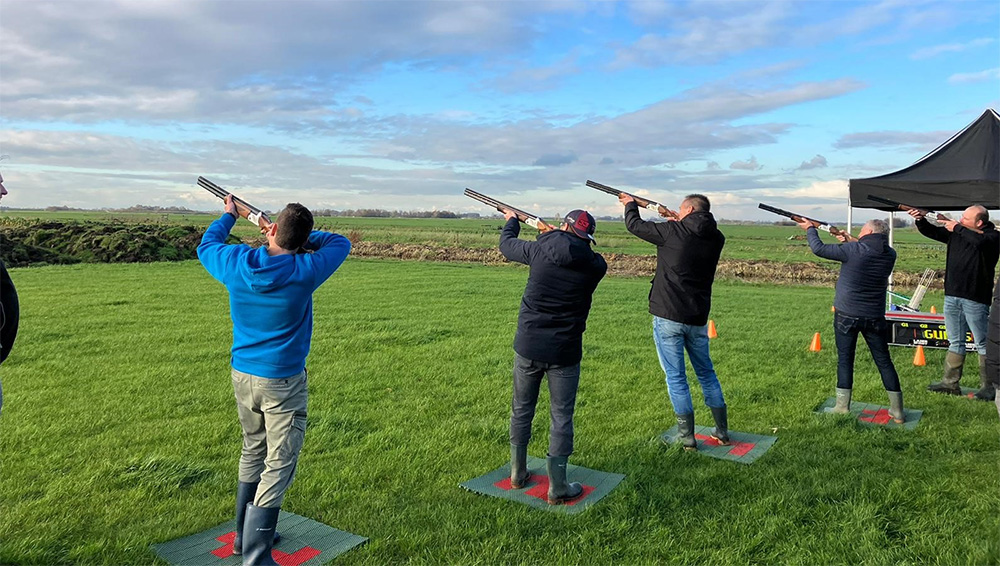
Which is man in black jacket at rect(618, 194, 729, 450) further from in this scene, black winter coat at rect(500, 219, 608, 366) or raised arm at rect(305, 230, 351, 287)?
raised arm at rect(305, 230, 351, 287)

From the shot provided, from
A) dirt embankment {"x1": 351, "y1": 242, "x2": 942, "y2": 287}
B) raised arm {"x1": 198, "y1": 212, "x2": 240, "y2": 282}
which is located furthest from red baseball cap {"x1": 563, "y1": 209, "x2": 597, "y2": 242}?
dirt embankment {"x1": 351, "y1": 242, "x2": 942, "y2": 287}

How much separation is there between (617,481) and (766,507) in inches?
43.4

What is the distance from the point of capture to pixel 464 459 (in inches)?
220

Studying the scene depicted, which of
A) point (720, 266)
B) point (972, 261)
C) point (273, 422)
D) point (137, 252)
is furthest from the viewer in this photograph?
point (720, 266)

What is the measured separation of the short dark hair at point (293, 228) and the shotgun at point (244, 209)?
32cm

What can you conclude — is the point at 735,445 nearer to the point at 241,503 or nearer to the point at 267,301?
the point at 241,503

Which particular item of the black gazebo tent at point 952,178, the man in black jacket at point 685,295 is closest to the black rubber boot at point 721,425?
the man in black jacket at point 685,295

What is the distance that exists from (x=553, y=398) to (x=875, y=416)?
421 centimetres

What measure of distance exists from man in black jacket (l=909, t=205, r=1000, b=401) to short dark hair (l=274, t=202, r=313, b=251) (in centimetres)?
740

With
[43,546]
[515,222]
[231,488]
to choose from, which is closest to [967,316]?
[515,222]

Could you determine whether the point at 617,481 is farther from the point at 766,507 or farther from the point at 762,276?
the point at 762,276

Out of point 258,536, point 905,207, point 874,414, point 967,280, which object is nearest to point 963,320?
point 967,280

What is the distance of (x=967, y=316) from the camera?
7895mm

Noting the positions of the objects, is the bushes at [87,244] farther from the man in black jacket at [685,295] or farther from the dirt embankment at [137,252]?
the man in black jacket at [685,295]
